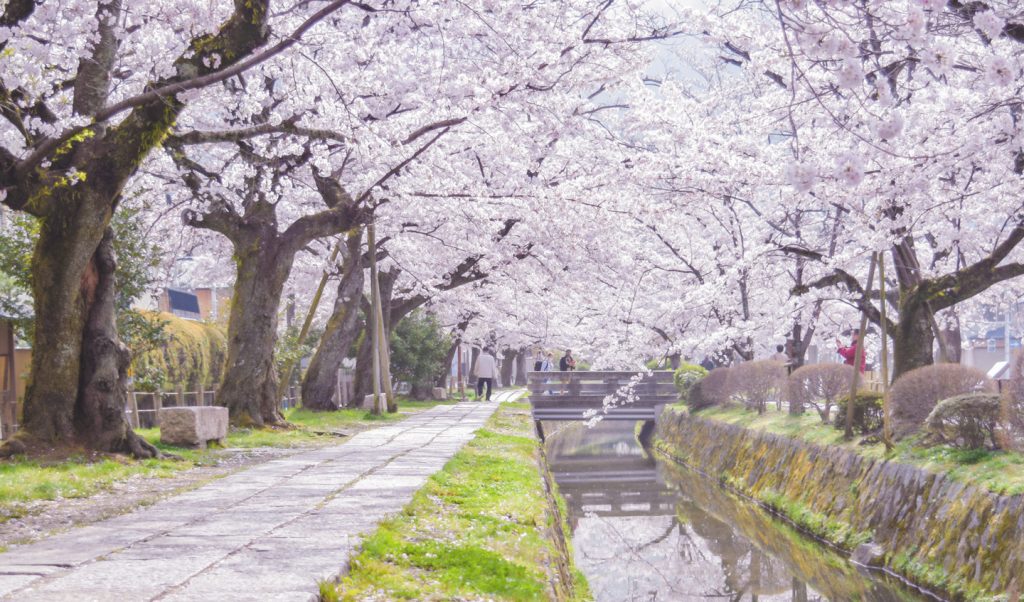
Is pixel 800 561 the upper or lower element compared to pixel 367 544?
lower

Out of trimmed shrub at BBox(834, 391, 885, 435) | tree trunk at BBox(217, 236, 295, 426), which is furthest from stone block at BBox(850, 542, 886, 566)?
tree trunk at BBox(217, 236, 295, 426)

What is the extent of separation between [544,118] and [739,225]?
270 inches

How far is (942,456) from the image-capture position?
10.8m

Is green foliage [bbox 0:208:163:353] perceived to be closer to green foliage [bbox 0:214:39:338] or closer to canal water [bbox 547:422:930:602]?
green foliage [bbox 0:214:39:338]

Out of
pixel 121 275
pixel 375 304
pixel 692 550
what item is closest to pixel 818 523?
pixel 692 550

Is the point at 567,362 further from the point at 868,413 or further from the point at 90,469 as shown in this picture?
the point at 90,469

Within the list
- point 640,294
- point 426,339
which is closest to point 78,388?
point 640,294

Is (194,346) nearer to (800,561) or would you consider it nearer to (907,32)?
(800,561)

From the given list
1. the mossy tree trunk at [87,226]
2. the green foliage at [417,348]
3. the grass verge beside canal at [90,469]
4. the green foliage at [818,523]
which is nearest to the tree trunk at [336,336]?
the grass verge beside canal at [90,469]

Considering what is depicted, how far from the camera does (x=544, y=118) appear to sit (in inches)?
647

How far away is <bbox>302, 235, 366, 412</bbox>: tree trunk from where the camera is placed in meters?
20.6

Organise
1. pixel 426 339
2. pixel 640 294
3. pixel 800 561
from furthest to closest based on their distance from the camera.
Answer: pixel 426 339
pixel 640 294
pixel 800 561

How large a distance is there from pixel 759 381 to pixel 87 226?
13.6m

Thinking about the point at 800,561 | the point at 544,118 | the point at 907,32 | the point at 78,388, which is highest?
the point at 544,118
